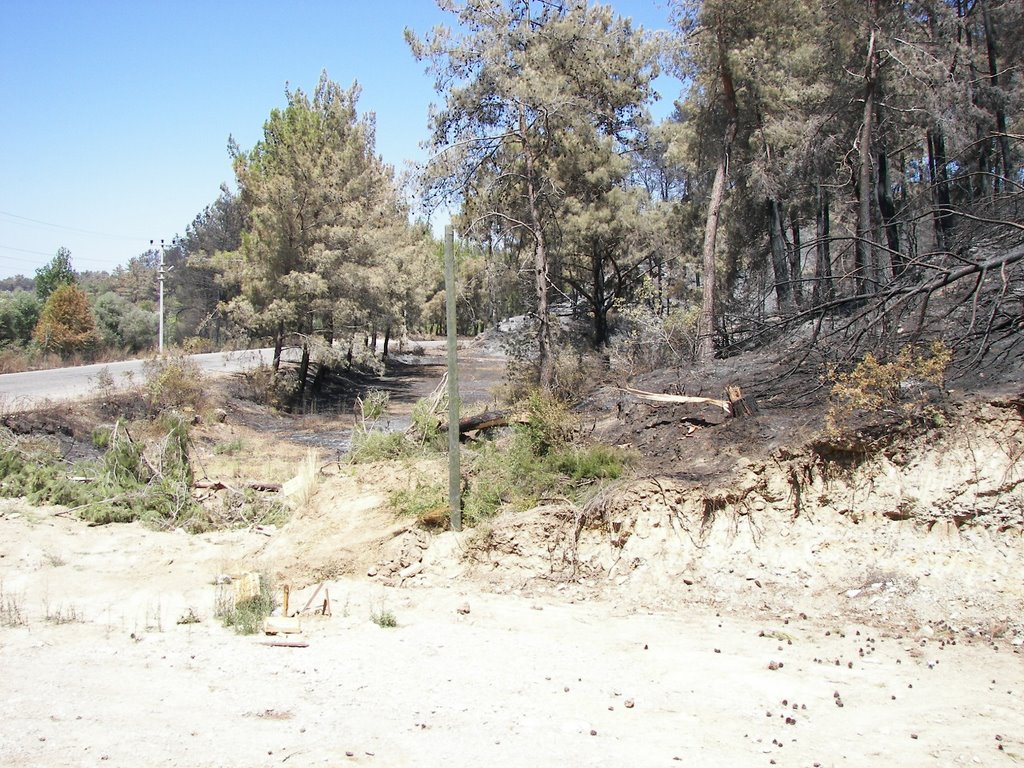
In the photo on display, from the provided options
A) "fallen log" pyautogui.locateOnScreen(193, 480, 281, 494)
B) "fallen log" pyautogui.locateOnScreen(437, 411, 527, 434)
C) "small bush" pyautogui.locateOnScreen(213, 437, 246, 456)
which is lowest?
"fallen log" pyautogui.locateOnScreen(193, 480, 281, 494)

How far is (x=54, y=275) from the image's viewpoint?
59406mm

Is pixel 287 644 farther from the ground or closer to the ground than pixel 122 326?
closer to the ground

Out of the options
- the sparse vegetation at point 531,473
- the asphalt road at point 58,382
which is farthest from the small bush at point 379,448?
the asphalt road at point 58,382

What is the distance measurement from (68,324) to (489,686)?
132 ft

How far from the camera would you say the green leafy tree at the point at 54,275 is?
193 feet

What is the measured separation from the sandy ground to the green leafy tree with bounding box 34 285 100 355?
32.8 m

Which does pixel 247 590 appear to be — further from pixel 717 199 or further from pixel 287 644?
pixel 717 199

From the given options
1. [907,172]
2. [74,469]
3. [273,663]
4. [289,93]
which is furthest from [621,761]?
[907,172]

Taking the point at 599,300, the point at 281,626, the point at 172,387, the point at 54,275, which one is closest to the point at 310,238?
the point at 172,387

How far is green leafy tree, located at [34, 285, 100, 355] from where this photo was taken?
3794 cm

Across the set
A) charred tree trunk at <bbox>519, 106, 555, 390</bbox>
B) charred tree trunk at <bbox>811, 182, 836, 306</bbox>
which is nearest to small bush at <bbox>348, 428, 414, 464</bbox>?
charred tree trunk at <bbox>519, 106, 555, 390</bbox>

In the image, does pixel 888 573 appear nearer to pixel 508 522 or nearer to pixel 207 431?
pixel 508 522

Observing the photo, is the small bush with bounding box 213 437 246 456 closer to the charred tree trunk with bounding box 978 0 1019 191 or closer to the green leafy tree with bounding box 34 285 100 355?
the charred tree trunk with bounding box 978 0 1019 191

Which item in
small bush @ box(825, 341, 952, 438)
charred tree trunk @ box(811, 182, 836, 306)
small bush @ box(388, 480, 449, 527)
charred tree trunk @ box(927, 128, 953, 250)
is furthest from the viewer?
charred tree trunk @ box(927, 128, 953, 250)
